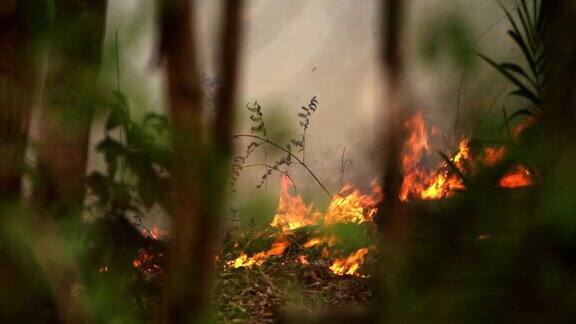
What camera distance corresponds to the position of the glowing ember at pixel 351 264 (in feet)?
16.7

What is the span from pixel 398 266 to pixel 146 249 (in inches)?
35.9

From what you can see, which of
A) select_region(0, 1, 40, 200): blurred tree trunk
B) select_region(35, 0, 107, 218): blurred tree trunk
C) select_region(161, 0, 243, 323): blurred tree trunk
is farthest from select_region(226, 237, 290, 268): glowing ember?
select_region(161, 0, 243, 323): blurred tree trunk

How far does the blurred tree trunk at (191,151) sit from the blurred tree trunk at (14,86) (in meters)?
0.79

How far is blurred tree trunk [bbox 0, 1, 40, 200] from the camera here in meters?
2.05

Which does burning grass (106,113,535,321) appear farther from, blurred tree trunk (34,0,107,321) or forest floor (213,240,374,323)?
blurred tree trunk (34,0,107,321)

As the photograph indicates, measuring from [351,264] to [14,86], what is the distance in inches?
131

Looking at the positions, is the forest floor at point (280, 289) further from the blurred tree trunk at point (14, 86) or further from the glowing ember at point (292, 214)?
the blurred tree trunk at point (14, 86)

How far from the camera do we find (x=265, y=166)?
5129mm

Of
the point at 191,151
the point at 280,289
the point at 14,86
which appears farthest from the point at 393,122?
the point at 280,289

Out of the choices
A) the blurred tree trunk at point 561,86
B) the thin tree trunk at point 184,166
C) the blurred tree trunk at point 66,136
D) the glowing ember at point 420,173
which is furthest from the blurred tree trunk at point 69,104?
the glowing ember at point 420,173

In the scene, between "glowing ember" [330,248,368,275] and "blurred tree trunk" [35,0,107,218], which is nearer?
"blurred tree trunk" [35,0,107,218]

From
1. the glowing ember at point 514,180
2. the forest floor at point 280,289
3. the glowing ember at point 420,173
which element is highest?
the glowing ember at point 420,173

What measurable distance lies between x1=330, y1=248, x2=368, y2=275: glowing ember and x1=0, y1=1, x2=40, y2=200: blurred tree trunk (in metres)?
3.21

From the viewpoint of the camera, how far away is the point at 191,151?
1.36 metres
